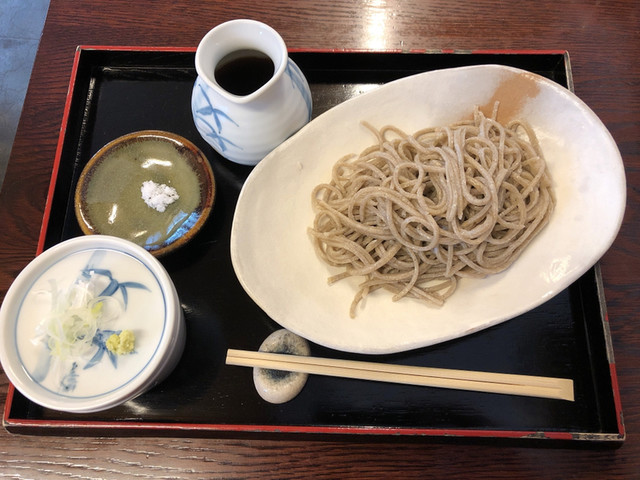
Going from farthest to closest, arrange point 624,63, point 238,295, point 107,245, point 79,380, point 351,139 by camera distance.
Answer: point 624,63 → point 351,139 → point 238,295 → point 107,245 → point 79,380

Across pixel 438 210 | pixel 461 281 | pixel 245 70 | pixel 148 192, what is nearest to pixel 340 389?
pixel 461 281

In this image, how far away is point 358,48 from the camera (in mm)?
2055

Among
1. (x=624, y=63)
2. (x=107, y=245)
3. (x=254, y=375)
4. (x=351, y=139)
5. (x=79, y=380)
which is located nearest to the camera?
(x=79, y=380)

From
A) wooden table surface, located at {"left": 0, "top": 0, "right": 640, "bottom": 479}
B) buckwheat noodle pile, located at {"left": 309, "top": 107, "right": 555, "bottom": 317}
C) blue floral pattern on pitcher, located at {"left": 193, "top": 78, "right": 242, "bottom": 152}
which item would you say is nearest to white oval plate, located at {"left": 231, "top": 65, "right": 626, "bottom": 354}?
buckwheat noodle pile, located at {"left": 309, "top": 107, "right": 555, "bottom": 317}

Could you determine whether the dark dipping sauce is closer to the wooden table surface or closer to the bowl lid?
the bowl lid

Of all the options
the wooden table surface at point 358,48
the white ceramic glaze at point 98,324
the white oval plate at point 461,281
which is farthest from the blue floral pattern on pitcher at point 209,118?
the wooden table surface at point 358,48

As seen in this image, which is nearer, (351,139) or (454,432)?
(454,432)

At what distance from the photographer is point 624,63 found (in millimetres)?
2008

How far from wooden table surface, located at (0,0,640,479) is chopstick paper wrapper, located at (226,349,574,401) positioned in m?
0.21

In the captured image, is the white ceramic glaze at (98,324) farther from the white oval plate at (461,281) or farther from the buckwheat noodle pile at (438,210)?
the buckwheat noodle pile at (438,210)

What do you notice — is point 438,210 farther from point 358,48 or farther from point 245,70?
point 358,48

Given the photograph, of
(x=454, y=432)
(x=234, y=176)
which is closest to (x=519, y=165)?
(x=454, y=432)

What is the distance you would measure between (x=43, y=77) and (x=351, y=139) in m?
1.44

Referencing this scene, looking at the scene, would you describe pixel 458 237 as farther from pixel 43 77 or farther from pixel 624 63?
pixel 43 77
